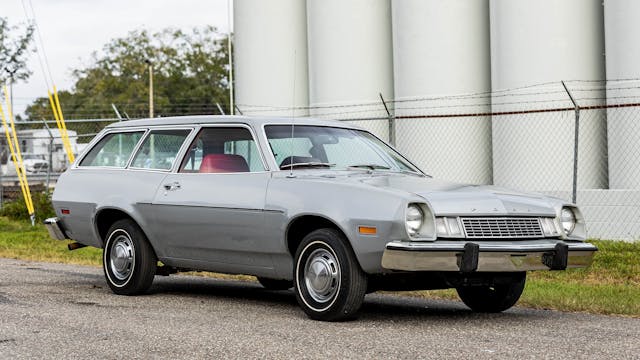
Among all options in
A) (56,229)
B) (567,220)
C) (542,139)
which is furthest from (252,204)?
(542,139)

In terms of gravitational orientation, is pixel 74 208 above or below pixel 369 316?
above

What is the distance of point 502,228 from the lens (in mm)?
7742

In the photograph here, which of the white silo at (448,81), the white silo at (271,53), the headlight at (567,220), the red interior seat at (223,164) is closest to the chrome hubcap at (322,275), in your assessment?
the red interior seat at (223,164)

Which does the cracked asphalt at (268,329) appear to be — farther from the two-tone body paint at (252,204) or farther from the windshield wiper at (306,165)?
the windshield wiper at (306,165)

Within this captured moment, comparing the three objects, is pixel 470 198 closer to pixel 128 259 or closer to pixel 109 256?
pixel 128 259

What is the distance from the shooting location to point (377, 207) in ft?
24.9

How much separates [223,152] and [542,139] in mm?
9066

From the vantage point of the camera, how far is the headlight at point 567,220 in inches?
322

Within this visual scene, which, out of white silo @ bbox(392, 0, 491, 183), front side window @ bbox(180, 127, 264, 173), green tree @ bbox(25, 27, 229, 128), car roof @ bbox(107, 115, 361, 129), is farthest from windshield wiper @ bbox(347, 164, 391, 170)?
green tree @ bbox(25, 27, 229, 128)

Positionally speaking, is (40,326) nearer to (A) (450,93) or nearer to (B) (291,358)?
(B) (291,358)

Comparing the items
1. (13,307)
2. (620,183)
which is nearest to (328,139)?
(13,307)

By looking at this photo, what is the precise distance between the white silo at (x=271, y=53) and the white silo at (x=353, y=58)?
147 centimetres

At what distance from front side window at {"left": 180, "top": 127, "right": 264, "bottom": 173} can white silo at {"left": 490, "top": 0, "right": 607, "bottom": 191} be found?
8807 millimetres

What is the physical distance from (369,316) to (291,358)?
7.15 feet
